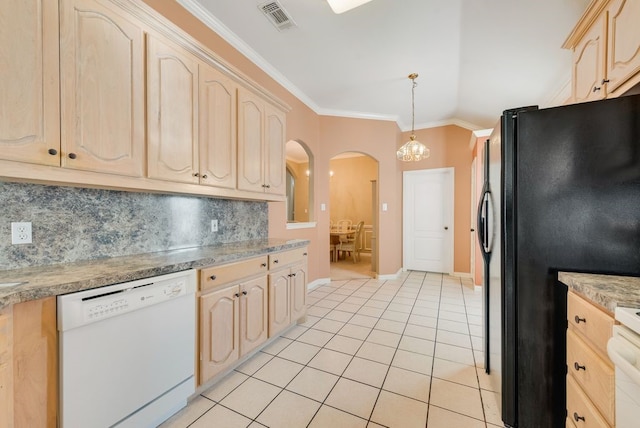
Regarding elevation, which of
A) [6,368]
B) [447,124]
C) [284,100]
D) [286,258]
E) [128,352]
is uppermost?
[447,124]

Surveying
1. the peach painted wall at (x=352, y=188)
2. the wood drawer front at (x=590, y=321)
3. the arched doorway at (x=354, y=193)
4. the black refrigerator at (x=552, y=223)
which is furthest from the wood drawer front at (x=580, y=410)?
the peach painted wall at (x=352, y=188)

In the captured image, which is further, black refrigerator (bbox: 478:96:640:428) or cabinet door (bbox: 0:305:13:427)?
black refrigerator (bbox: 478:96:640:428)

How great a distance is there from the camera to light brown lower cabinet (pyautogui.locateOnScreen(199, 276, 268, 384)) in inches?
63.6

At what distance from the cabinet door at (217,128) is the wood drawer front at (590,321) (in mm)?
2219

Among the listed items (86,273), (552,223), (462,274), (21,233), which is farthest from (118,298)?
(462,274)

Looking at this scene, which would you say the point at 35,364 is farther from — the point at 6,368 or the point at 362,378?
the point at 362,378

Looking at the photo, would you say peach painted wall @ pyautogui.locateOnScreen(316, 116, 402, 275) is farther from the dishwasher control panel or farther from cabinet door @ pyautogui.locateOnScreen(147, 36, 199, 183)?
the dishwasher control panel

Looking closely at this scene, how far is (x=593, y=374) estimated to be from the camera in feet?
3.03

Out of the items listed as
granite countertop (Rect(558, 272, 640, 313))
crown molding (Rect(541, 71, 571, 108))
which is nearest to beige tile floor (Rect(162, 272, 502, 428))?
granite countertop (Rect(558, 272, 640, 313))

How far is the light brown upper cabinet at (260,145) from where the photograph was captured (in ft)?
7.46

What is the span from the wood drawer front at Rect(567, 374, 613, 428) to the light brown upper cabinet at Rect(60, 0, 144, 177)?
2351mm

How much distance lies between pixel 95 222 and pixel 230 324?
1069 millimetres

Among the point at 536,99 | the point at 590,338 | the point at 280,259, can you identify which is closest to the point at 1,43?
the point at 280,259

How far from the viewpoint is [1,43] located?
1.03m
